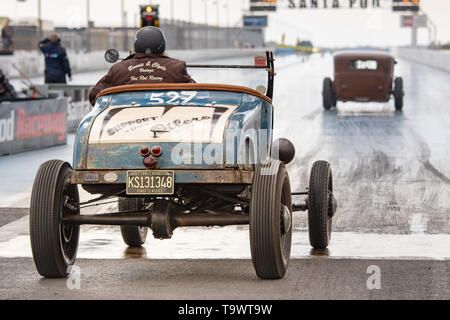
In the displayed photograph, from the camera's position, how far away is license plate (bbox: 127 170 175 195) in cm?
709

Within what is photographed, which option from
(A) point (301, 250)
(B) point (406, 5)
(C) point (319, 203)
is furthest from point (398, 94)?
(B) point (406, 5)

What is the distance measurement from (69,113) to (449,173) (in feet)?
30.7

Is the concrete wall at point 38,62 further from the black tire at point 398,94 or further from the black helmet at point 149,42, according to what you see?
the black helmet at point 149,42

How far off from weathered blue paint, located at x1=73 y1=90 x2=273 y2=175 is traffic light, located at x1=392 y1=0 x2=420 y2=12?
101387 millimetres

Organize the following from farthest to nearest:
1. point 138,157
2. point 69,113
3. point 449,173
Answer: point 69,113 < point 449,173 < point 138,157

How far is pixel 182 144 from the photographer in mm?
7211

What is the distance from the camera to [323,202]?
8320 mm

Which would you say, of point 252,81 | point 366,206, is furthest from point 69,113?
point 252,81

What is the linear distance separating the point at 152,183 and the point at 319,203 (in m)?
1.70

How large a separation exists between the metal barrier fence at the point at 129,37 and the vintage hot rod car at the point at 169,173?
57.4 meters

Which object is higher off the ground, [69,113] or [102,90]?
[102,90]

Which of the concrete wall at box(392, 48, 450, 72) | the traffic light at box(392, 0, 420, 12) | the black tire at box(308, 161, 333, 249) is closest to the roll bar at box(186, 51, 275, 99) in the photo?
the black tire at box(308, 161, 333, 249)

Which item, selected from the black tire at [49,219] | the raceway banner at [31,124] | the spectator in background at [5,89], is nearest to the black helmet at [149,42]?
the black tire at [49,219]
